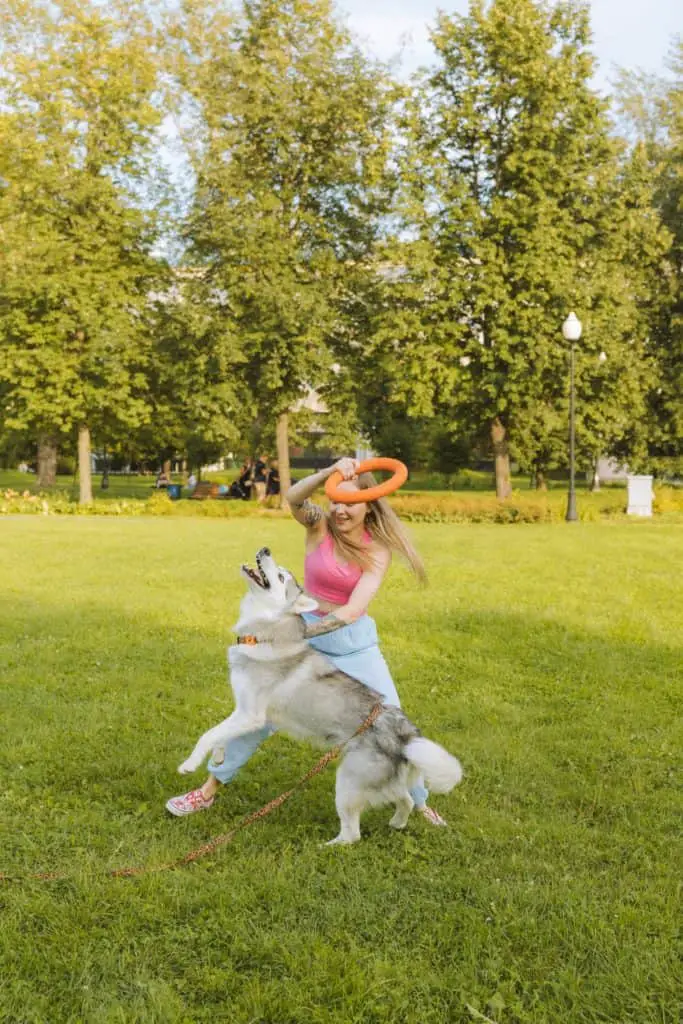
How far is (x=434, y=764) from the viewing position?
4.45m

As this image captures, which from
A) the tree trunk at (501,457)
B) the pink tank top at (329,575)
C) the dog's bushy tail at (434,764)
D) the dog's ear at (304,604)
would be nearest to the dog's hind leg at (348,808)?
the dog's bushy tail at (434,764)

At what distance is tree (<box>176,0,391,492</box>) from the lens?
32.1 m

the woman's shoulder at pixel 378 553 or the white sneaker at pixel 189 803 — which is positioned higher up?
the woman's shoulder at pixel 378 553

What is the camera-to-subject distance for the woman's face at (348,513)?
193 inches

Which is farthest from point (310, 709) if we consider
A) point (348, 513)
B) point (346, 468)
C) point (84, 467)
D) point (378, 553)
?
point (84, 467)

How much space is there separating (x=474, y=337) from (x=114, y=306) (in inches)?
527

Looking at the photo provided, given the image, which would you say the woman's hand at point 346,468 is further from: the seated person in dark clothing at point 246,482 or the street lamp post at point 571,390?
the seated person in dark clothing at point 246,482

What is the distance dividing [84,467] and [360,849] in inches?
1198

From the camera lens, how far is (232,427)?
3284cm

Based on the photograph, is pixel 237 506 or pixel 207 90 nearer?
pixel 237 506

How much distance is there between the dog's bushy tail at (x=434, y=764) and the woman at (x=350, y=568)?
49 centimetres

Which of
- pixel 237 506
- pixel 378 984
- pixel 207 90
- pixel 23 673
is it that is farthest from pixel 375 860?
pixel 207 90

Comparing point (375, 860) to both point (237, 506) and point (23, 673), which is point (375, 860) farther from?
point (237, 506)

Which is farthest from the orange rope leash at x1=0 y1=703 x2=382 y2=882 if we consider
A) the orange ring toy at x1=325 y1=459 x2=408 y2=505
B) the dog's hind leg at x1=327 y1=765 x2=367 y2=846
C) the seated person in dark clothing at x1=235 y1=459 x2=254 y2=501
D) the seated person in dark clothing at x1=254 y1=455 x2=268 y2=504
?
the seated person in dark clothing at x1=235 y1=459 x2=254 y2=501
